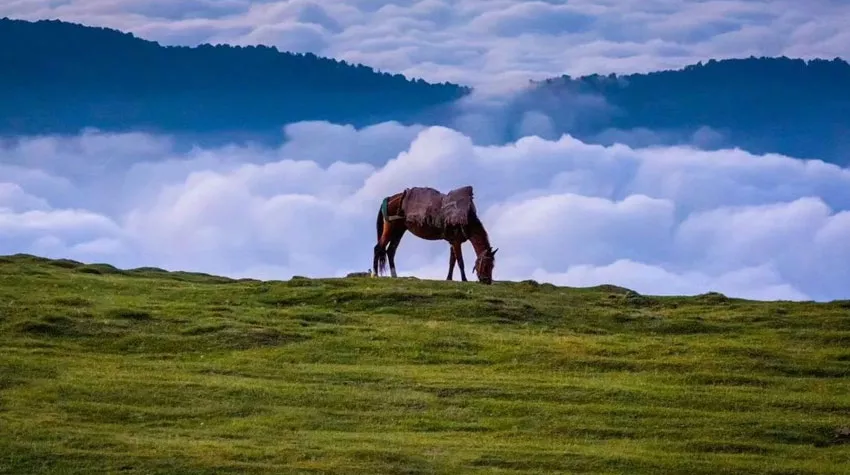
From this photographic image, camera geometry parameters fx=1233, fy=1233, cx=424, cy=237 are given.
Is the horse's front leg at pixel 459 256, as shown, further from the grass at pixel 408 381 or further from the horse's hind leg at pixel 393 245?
the grass at pixel 408 381

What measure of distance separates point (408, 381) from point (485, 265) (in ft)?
58.9

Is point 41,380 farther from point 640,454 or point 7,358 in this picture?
point 640,454

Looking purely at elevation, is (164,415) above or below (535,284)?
below

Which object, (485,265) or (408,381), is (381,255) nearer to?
(485,265)

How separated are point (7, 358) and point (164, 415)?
6.62 metres

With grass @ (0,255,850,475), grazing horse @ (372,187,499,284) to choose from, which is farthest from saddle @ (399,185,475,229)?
grass @ (0,255,850,475)

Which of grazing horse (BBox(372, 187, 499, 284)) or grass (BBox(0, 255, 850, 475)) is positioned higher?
grazing horse (BBox(372, 187, 499, 284))

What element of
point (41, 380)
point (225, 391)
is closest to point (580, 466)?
point (225, 391)

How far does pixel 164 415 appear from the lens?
29.4 metres

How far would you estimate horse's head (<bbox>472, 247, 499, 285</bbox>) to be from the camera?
50.4 metres

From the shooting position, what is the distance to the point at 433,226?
168ft

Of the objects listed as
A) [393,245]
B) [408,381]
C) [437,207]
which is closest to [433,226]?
[437,207]

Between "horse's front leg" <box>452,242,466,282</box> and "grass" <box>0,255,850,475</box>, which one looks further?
"horse's front leg" <box>452,242,466,282</box>

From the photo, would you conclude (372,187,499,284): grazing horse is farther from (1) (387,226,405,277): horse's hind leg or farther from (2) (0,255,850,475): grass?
(2) (0,255,850,475): grass
